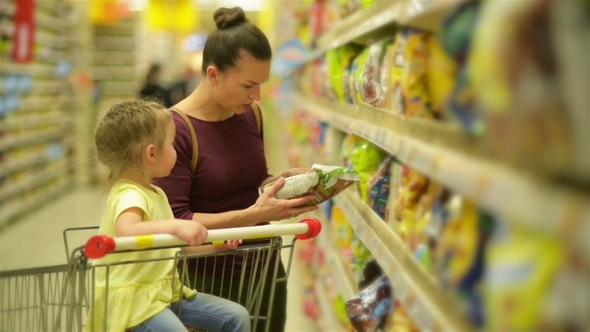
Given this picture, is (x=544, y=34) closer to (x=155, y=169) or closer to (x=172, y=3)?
(x=155, y=169)

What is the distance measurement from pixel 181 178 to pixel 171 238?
0.47 metres

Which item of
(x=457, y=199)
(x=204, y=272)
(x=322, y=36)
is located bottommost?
(x=204, y=272)

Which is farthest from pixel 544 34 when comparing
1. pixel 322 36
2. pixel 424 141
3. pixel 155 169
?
pixel 322 36

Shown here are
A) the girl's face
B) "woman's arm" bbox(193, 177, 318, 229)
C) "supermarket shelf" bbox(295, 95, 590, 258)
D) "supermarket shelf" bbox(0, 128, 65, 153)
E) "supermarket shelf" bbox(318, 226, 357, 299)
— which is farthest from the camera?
"supermarket shelf" bbox(0, 128, 65, 153)

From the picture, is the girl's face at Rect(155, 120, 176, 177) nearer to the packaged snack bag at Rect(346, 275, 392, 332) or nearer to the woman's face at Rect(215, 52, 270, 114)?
the woman's face at Rect(215, 52, 270, 114)

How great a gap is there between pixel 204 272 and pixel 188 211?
0.19 meters

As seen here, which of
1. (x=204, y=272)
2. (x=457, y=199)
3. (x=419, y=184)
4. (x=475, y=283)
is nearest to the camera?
(x=475, y=283)

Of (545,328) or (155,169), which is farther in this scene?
(155,169)

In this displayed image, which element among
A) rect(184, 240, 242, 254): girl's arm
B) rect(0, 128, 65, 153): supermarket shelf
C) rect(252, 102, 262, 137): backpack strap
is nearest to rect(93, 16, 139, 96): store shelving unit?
rect(0, 128, 65, 153): supermarket shelf

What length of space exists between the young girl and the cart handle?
0.08m

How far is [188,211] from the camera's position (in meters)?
2.07

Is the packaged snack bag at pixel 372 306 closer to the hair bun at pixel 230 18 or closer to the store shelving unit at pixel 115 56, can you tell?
the hair bun at pixel 230 18

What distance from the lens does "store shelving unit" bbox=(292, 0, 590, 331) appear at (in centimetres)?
79

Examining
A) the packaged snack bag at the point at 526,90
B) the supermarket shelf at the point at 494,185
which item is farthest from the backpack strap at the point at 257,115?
the packaged snack bag at the point at 526,90
